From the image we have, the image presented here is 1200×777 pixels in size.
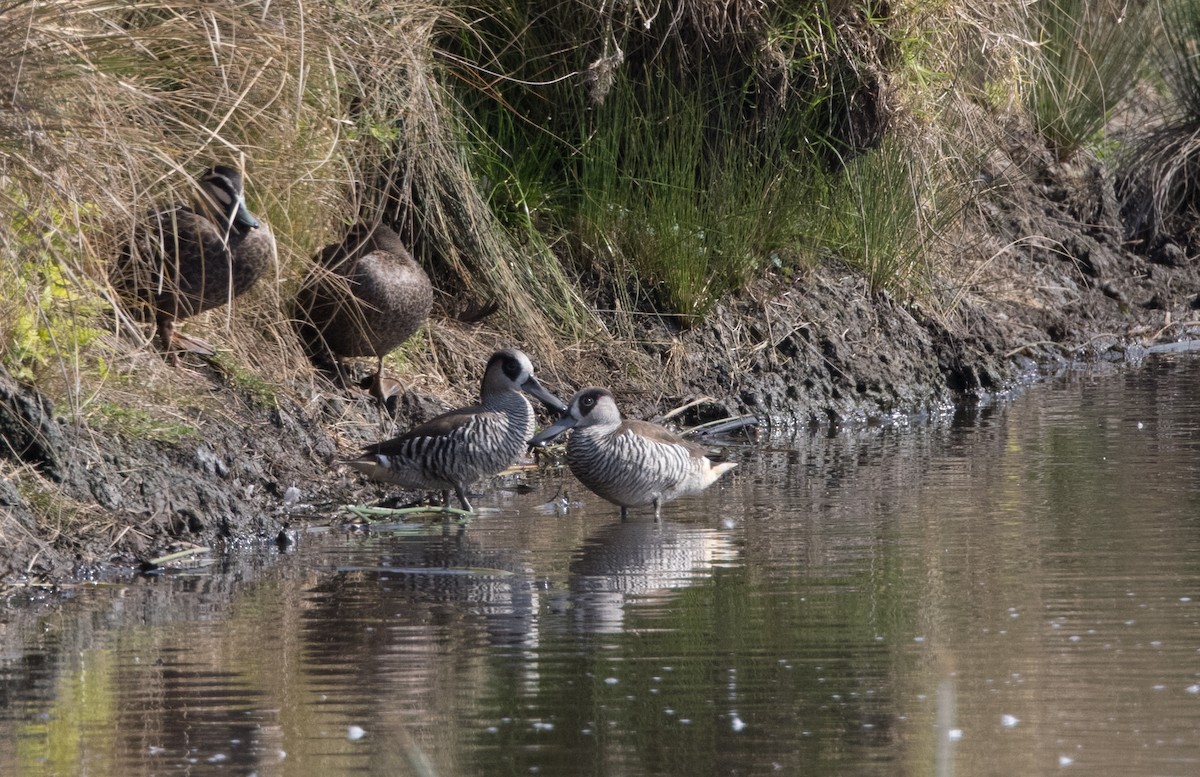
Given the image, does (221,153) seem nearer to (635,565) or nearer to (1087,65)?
(635,565)

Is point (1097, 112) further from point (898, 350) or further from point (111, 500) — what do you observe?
point (111, 500)

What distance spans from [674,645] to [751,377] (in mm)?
5115

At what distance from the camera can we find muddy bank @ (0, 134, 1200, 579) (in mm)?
A: 6680

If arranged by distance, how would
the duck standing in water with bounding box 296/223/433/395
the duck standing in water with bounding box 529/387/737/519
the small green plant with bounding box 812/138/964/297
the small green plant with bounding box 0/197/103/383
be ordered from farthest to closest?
1. the small green plant with bounding box 812/138/964/297
2. the duck standing in water with bounding box 296/223/433/395
3. the duck standing in water with bounding box 529/387/737/519
4. the small green plant with bounding box 0/197/103/383

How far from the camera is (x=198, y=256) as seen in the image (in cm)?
755

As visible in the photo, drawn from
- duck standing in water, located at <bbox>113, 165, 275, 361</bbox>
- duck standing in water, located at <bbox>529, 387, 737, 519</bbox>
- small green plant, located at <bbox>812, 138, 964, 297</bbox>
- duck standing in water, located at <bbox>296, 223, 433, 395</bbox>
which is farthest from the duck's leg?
small green plant, located at <bbox>812, 138, 964, 297</bbox>

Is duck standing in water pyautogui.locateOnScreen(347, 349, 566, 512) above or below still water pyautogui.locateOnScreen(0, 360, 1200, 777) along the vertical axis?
above

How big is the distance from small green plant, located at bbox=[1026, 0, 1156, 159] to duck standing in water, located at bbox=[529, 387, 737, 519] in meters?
6.70

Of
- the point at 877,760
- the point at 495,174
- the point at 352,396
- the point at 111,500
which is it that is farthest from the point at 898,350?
the point at 877,760

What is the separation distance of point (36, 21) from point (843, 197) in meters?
5.83

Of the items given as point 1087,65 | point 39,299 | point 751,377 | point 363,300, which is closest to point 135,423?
point 39,299

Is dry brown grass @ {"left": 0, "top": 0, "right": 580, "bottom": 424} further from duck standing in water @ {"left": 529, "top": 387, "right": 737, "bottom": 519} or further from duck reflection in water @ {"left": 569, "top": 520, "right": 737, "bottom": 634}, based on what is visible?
duck reflection in water @ {"left": 569, "top": 520, "right": 737, "bottom": 634}

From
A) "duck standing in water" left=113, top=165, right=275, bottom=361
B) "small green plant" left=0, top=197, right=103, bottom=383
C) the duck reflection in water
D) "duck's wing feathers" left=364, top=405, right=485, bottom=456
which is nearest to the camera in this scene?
the duck reflection in water

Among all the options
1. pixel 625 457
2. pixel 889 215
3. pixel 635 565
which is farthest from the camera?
pixel 889 215
